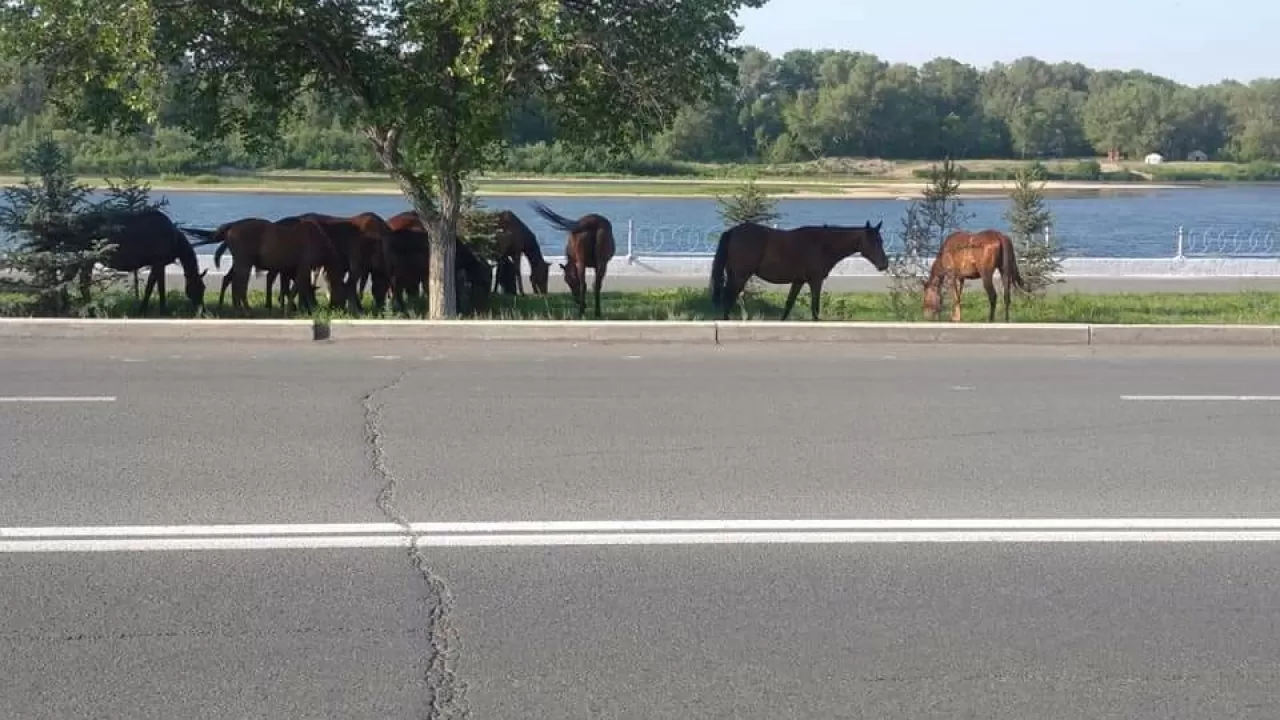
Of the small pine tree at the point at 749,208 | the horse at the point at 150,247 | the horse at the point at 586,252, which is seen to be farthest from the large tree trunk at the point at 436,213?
the small pine tree at the point at 749,208

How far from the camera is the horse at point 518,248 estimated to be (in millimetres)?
21688

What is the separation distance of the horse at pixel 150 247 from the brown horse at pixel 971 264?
9.21 meters

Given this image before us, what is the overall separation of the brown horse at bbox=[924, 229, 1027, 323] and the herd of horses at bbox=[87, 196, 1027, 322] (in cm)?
1

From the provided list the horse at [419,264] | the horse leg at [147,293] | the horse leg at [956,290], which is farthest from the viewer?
the horse at [419,264]

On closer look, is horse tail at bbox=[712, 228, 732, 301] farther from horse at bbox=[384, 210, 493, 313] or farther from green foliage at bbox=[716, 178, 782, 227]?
green foliage at bbox=[716, 178, 782, 227]

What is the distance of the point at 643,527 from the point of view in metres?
7.19

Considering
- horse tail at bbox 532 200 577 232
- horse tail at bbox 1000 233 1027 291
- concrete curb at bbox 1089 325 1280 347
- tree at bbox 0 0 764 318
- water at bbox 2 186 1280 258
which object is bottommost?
water at bbox 2 186 1280 258

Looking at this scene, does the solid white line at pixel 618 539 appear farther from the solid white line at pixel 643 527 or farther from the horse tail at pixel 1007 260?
the horse tail at pixel 1007 260

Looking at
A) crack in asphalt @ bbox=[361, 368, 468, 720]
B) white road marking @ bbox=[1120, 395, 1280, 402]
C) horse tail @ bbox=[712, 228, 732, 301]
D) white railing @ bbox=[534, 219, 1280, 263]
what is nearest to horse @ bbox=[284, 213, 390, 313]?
horse tail @ bbox=[712, 228, 732, 301]

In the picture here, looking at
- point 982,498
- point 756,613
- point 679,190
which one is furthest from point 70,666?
point 679,190

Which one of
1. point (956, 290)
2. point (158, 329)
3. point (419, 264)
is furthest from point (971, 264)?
point (158, 329)

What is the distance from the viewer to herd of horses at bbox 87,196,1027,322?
59.9 feet

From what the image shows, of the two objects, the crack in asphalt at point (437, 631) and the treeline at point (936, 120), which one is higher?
the treeline at point (936, 120)

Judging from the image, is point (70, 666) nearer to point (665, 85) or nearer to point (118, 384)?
point (118, 384)
